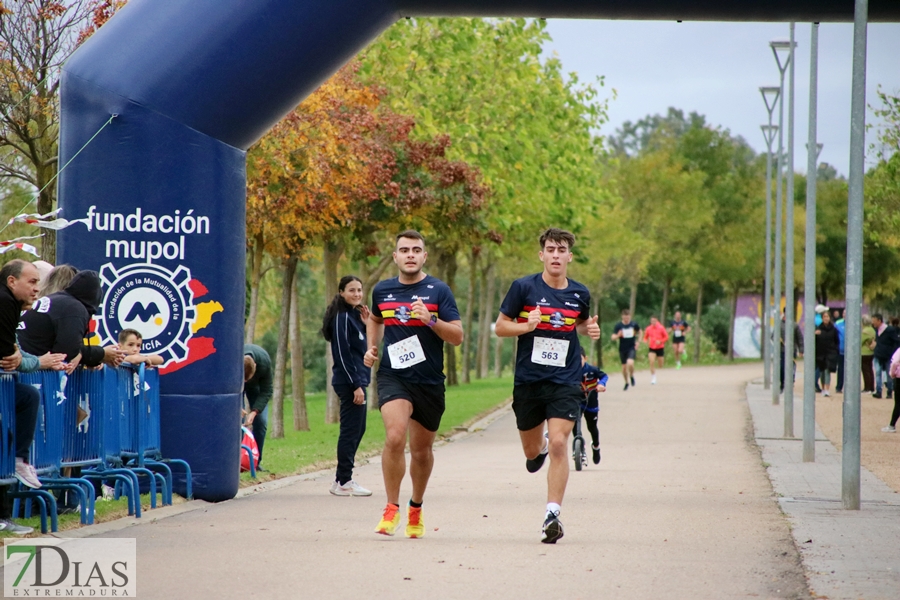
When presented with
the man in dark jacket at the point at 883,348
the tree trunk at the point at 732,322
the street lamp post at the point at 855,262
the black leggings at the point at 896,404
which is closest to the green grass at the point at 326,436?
the street lamp post at the point at 855,262

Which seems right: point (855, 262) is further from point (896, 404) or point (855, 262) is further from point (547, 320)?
point (896, 404)

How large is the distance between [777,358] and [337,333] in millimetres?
18048

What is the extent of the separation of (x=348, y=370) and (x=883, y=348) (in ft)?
63.8

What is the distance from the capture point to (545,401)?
29.9 ft

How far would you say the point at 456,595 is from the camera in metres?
6.78

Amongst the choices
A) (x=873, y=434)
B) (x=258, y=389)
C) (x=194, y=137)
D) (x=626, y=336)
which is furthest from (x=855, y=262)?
(x=626, y=336)

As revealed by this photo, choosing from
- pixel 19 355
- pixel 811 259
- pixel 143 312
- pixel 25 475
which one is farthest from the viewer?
pixel 811 259

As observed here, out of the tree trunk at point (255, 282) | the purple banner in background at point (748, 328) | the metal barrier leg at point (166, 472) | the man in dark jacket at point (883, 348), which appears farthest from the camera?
the purple banner in background at point (748, 328)

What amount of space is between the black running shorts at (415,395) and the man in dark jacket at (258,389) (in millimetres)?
5409

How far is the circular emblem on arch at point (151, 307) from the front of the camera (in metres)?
11.6

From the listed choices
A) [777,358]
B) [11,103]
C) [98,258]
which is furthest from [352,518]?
[777,358]

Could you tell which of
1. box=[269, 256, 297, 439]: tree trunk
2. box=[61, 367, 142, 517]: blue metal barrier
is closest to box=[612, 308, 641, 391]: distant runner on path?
box=[269, 256, 297, 439]: tree trunk

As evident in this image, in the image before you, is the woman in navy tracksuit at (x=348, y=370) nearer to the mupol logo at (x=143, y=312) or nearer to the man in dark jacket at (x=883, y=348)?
the mupol logo at (x=143, y=312)

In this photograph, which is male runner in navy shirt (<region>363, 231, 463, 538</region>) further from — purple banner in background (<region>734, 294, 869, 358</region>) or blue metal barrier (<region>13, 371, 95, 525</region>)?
purple banner in background (<region>734, 294, 869, 358</region>)
